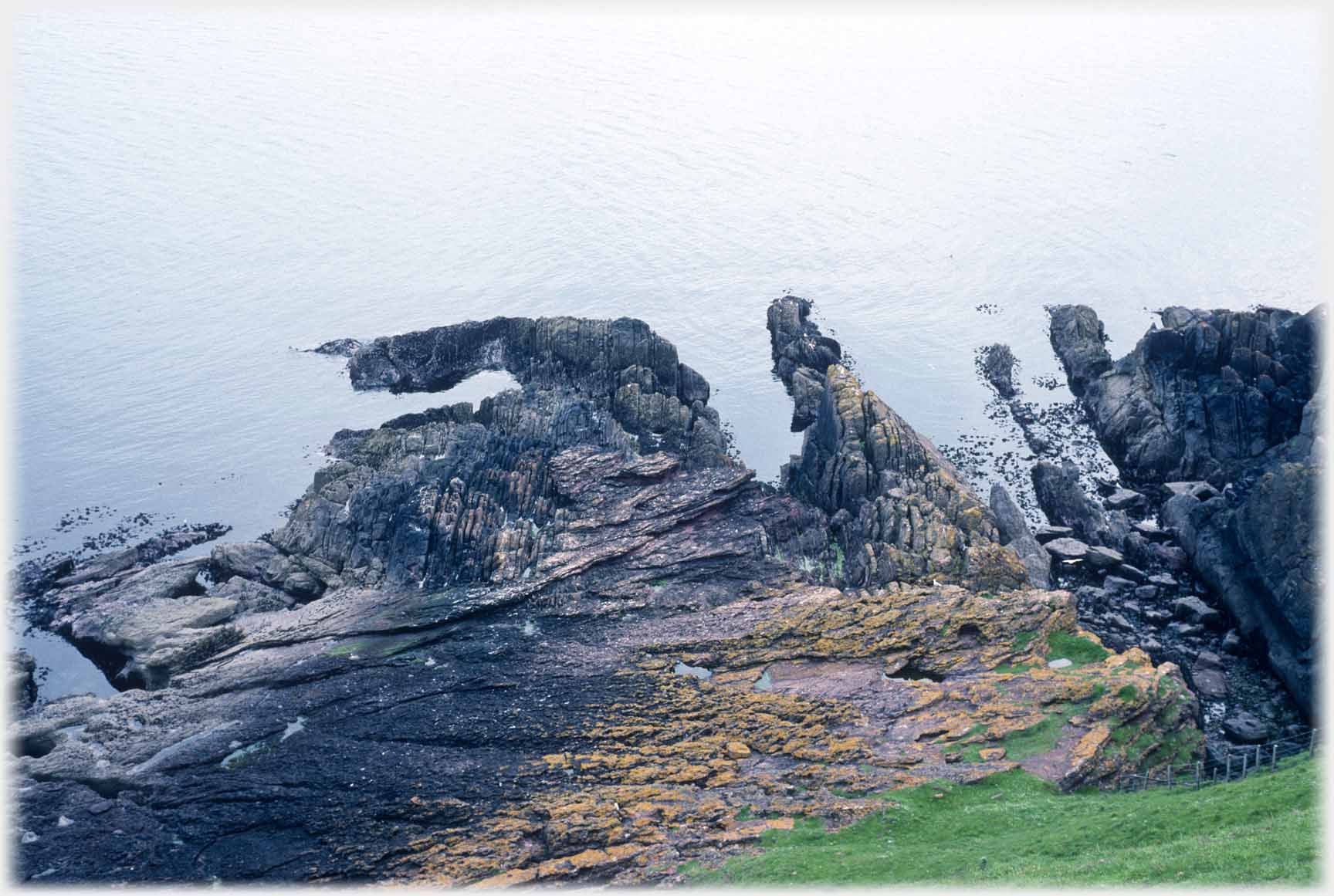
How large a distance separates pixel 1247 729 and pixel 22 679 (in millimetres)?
74218

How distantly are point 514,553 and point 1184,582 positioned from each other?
47224 millimetres

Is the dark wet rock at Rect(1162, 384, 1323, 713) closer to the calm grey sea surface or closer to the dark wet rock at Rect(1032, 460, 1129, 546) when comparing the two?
the dark wet rock at Rect(1032, 460, 1129, 546)

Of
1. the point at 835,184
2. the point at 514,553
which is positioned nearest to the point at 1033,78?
the point at 835,184

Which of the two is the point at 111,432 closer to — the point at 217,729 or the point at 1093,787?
the point at 217,729

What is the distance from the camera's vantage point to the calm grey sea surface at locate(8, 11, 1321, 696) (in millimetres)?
104688

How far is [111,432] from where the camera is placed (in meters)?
101

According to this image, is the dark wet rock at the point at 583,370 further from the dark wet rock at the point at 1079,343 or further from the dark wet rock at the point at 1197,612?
the dark wet rock at the point at 1079,343

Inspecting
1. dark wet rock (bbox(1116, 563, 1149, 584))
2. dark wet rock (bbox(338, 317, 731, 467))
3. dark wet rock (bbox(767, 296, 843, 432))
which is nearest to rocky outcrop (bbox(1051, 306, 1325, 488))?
dark wet rock (bbox(1116, 563, 1149, 584))

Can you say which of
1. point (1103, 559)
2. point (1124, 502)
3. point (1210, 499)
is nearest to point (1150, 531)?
point (1124, 502)

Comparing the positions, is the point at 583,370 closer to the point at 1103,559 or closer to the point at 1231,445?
the point at 1103,559

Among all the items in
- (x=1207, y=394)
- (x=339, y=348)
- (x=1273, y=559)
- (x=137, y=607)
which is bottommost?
(x=137, y=607)

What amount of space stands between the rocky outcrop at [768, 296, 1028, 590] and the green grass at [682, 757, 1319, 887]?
20.8 m

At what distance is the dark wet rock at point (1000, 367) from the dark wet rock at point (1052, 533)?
77.9 ft

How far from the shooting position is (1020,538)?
265 ft
